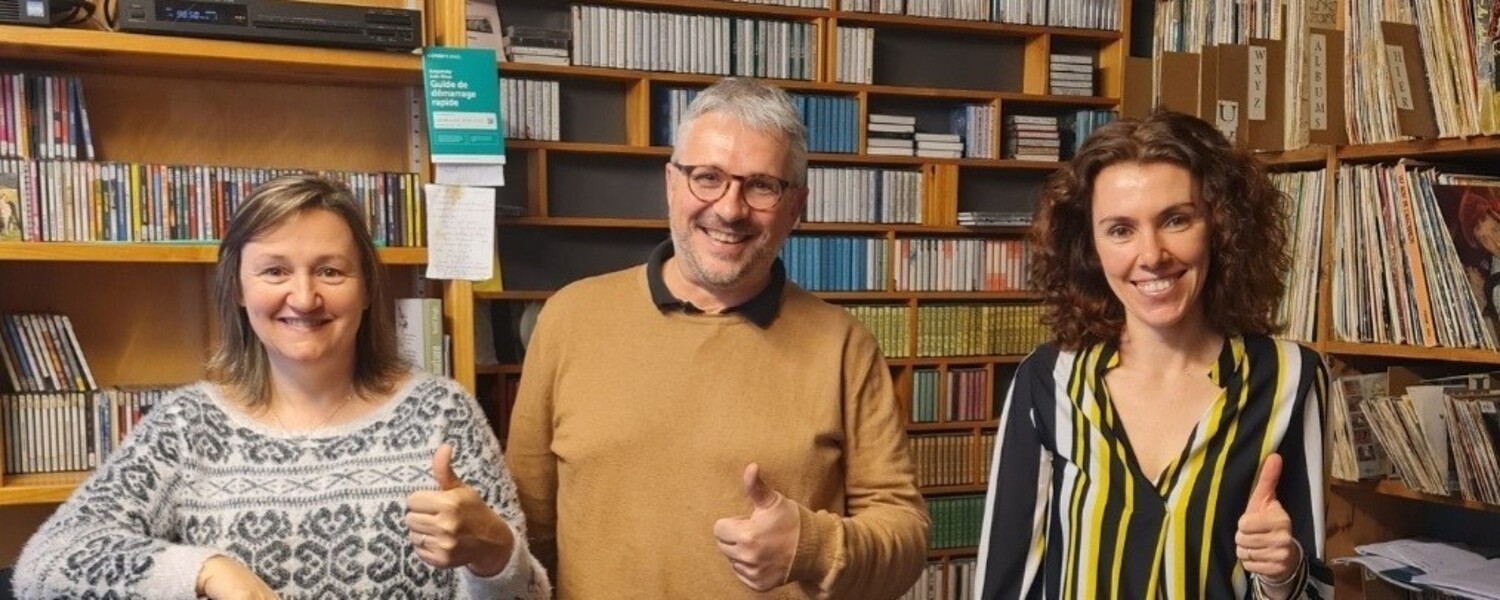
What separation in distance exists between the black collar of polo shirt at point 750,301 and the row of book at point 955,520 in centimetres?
212

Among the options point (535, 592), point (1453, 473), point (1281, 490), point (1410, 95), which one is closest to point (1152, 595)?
point (1281, 490)

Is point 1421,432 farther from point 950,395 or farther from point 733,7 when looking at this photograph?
point 733,7

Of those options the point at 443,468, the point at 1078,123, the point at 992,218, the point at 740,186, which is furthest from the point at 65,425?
the point at 1078,123

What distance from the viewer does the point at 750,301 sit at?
1514mm

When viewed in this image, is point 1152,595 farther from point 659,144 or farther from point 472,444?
point 659,144

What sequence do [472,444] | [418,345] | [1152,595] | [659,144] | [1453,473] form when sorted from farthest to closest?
[659,144] < [1453,473] < [418,345] < [472,444] < [1152,595]

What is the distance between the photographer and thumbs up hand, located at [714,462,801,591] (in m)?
1.22

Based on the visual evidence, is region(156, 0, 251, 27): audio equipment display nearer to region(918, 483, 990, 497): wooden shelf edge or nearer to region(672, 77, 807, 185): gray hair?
region(672, 77, 807, 185): gray hair

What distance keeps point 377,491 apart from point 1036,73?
2848 mm

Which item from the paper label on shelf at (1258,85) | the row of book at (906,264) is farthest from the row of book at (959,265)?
the paper label on shelf at (1258,85)

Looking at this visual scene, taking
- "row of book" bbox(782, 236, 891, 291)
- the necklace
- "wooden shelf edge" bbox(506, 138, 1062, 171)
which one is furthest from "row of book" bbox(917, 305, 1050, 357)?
the necklace

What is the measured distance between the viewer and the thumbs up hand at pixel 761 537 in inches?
48.1

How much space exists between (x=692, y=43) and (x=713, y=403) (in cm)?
193

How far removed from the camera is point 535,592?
1.38 meters
